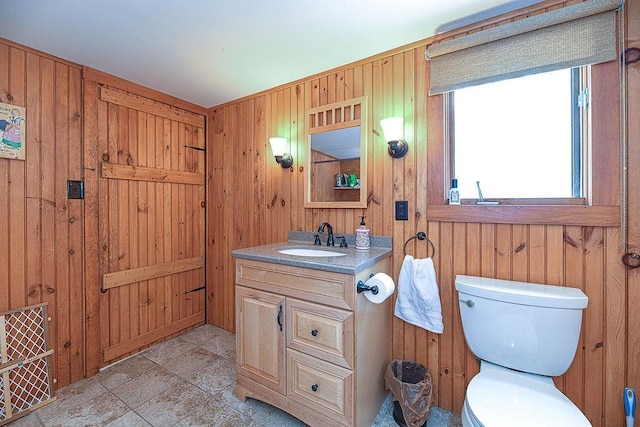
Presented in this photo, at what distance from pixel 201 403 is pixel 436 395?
4.60 feet

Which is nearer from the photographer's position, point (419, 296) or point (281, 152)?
point (419, 296)

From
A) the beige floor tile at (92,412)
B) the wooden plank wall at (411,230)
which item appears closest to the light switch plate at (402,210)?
the wooden plank wall at (411,230)

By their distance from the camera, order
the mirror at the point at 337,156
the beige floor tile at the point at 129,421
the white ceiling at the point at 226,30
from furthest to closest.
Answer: the mirror at the point at 337,156
the beige floor tile at the point at 129,421
the white ceiling at the point at 226,30

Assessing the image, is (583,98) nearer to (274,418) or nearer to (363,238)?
(363,238)

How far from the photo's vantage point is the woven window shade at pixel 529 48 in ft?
4.02

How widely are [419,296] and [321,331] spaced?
586mm

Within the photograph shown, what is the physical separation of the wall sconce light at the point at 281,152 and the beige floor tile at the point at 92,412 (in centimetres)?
185

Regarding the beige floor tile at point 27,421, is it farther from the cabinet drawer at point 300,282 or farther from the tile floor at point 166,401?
the cabinet drawer at point 300,282

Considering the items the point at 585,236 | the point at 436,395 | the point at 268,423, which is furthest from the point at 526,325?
the point at 268,423

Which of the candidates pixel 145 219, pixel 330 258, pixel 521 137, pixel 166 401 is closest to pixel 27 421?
pixel 166 401

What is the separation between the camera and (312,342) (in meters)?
1.41

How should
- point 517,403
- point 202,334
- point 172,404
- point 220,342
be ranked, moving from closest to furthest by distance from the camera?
point 517,403
point 172,404
point 220,342
point 202,334

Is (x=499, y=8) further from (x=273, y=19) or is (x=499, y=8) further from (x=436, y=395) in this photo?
(x=436, y=395)

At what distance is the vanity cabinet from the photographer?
1.31m
